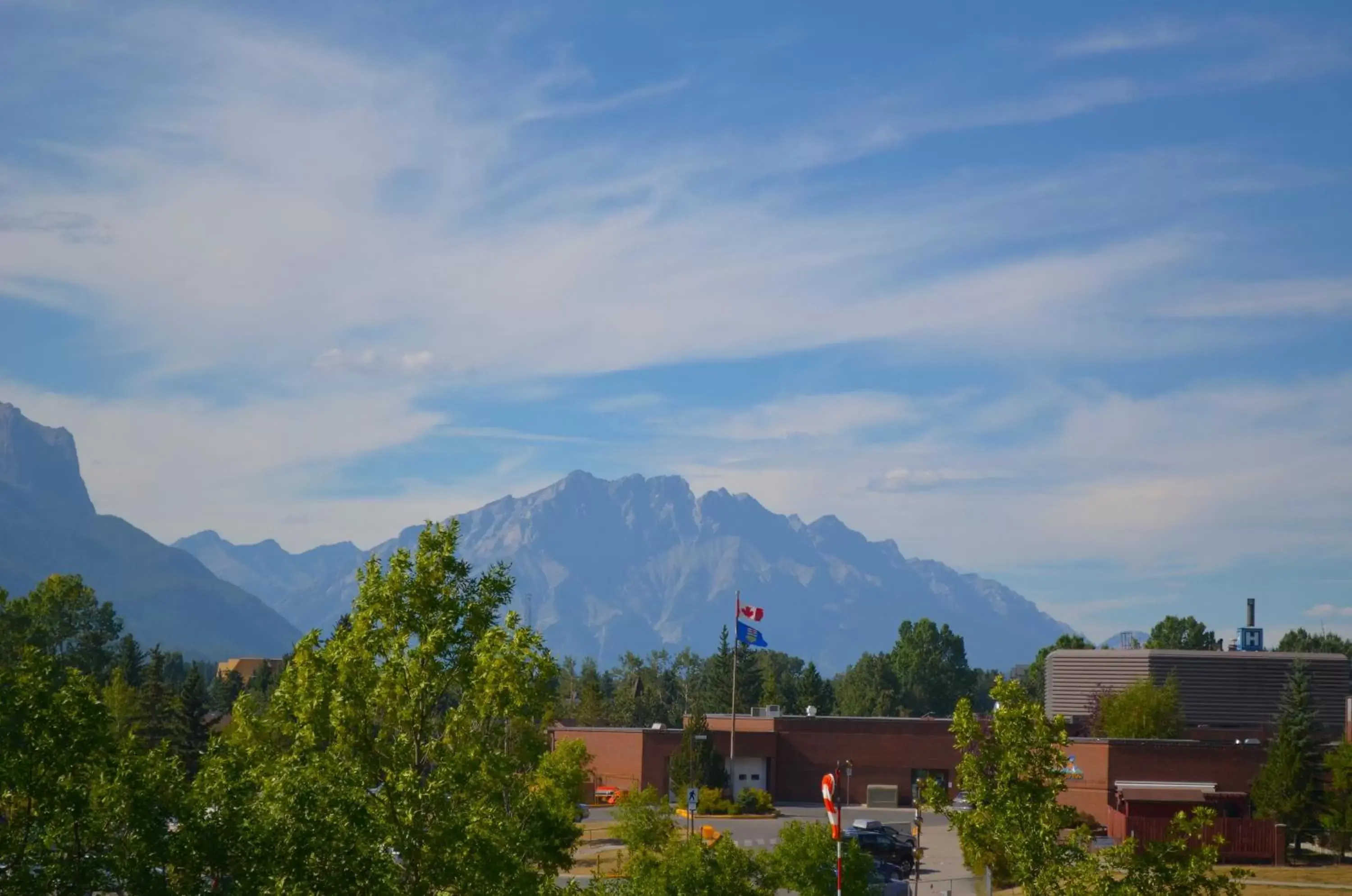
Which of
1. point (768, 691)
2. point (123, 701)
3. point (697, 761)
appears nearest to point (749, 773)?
point (697, 761)

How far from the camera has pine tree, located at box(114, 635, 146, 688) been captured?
371 ft

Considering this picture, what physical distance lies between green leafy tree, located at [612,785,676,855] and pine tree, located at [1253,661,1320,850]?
30.6 m

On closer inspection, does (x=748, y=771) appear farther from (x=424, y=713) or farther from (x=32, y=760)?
(x=32, y=760)

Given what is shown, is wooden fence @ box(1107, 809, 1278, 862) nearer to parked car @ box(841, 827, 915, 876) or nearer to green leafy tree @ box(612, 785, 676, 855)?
parked car @ box(841, 827, 915, 876)

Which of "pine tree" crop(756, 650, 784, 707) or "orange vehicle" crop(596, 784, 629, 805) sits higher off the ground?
"pine tree" crop(756, 650, 784, 707)

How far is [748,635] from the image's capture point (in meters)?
75.3

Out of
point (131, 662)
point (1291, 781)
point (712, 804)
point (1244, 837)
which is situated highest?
point (131, 662)

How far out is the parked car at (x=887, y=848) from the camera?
184 feet

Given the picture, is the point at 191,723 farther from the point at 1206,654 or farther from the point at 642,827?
the point at 1206,654

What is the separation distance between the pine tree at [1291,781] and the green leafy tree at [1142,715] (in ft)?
67.8

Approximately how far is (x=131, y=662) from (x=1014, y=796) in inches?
4174

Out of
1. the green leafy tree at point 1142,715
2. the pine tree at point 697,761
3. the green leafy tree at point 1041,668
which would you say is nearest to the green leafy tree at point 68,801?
the pine tree at point 697,761

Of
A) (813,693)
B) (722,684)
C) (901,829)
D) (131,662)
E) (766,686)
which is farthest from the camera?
(813,693)

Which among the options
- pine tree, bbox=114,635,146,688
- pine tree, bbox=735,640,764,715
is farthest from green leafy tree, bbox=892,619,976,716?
pine tree, bbox=114,635,146,688
